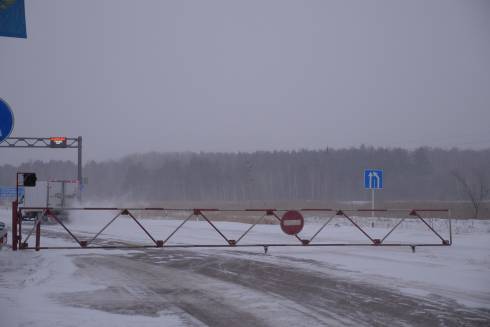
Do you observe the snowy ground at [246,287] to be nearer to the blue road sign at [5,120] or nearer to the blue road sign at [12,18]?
the blue road sign at [5,120]

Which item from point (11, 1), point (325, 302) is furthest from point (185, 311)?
point (11, 1)

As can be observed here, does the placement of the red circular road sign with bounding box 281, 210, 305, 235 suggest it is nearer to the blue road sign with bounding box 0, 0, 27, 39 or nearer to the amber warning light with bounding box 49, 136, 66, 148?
the blue road sign with bounding box 0, 0, 27, 39

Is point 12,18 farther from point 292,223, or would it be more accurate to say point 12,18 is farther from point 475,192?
point 475,192

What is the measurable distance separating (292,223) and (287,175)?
4281 inches

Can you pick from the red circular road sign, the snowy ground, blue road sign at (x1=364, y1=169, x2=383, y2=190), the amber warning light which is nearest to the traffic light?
the snowy ground

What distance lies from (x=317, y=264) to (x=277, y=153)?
12462 centimetres

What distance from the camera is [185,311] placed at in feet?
23.2

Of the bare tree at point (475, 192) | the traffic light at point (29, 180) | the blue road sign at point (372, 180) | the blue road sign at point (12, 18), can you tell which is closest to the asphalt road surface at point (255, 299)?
the traffic light at point (29, 180)

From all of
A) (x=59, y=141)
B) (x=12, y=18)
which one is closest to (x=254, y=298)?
(x=12, y=18)

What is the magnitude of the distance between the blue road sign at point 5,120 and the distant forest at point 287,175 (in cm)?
9483

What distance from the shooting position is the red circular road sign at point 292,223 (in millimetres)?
13752

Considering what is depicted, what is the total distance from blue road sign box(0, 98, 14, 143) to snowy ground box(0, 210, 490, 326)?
285 cm

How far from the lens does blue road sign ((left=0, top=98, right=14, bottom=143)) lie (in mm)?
7977

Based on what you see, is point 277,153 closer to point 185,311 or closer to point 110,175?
point 110,175
